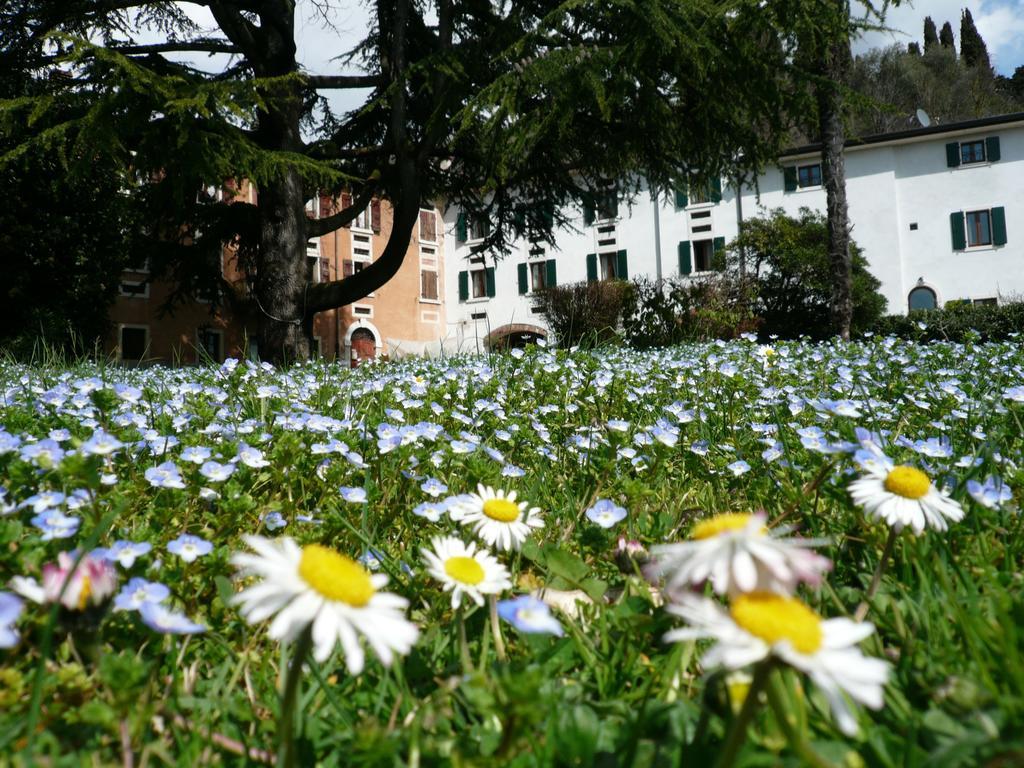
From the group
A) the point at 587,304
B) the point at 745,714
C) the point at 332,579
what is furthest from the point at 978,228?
the point at 332,579

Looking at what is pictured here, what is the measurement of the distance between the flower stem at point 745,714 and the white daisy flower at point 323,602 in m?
0.32

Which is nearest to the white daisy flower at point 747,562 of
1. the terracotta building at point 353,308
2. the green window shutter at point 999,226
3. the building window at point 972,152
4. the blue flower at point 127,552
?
the blue flower at point 127,552

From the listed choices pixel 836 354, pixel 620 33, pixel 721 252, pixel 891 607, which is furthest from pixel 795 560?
pixel 721 252

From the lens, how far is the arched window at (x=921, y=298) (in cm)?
2789

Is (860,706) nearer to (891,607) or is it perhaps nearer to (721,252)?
(891,607)

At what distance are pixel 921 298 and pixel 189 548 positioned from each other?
3222cm

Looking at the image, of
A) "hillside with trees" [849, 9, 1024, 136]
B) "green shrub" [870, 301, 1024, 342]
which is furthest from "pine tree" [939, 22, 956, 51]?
"green shrub" [870, 301, 1024, 342]

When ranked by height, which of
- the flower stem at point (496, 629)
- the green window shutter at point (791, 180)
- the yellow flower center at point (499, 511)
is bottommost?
the flower stem at point (496, 629)

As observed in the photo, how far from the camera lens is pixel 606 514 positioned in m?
1.68

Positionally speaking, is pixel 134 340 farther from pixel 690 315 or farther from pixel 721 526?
pixel 721 526

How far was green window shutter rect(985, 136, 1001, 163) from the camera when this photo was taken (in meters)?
27.9

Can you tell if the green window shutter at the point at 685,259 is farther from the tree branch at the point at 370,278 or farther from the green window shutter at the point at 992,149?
the tree branch at the point at 370,278

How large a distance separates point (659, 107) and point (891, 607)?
8424mm

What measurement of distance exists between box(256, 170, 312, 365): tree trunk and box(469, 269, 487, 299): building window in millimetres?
23767
